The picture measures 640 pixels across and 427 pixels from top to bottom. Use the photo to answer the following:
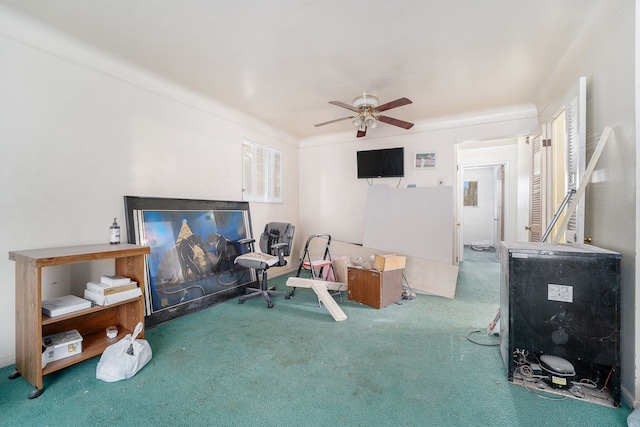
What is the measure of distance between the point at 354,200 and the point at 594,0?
3.59 m

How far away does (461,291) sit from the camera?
13.0 ft

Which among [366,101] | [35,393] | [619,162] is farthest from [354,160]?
[35,393]


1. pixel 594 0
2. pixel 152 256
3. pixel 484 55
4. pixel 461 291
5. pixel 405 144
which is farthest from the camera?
pixel 405 144

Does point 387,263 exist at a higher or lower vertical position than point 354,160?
lower

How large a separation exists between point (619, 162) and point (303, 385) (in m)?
2.50

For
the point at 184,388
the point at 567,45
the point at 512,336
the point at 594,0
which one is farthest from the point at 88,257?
the point at 567,45

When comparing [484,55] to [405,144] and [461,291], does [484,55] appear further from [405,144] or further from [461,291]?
[461,291]

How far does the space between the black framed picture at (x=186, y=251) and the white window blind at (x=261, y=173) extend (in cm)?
54

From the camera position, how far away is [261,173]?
14.8ft

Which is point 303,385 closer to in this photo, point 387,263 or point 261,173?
point 387,263

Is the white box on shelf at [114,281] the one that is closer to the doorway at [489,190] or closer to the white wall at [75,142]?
the white wall at [75,142]

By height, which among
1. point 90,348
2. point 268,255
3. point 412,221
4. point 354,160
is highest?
point 354,160

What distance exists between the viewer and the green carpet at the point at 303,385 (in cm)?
153

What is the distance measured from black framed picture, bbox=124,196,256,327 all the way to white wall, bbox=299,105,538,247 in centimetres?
186
